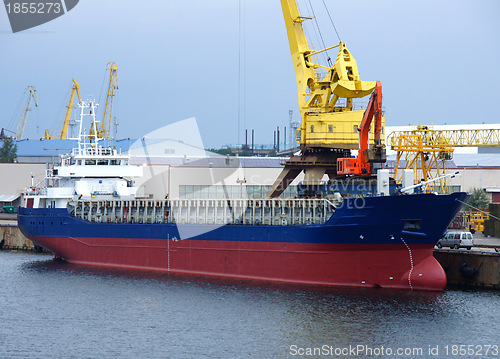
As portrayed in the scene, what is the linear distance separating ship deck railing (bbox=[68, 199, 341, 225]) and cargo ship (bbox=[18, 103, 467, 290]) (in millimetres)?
65

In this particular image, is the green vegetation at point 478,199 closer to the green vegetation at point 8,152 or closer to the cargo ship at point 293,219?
the cargo ship at point 293,219

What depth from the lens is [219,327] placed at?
97.0 ft

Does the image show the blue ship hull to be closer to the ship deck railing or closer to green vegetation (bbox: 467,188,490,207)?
the ship deck railing

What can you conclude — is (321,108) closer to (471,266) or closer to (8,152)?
(471,266)

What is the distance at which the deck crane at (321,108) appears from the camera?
44.6m

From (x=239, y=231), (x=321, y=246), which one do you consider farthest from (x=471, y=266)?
(x=239, y=231)

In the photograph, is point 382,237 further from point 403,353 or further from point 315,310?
point 403,353

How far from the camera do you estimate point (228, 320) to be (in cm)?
3055

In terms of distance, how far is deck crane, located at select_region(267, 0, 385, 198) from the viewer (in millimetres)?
44625

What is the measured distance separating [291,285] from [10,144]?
77.3m

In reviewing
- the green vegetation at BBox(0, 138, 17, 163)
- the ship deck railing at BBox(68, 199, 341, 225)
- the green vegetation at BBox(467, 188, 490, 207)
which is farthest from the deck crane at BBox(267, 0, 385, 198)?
the green vegetation at BBox(0, 138, 17, 163)

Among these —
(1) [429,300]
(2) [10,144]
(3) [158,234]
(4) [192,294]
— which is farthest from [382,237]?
(2) [10,144]

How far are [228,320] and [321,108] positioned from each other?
19.9 m

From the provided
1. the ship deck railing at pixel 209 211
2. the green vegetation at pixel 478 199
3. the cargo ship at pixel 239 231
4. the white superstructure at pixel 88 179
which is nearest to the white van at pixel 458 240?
the cargo ship at pixel 239 231
